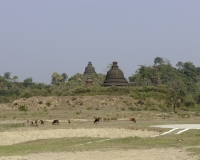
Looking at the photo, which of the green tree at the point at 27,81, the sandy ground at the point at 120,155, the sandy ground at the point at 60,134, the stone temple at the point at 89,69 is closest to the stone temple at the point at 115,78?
the stone temple at the point at 89,69

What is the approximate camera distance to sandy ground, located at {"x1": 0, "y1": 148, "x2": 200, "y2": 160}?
1541 centimetres

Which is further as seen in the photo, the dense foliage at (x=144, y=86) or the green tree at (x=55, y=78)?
the green tree at (x=55, y=78)

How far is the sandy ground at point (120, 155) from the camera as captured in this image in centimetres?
1541

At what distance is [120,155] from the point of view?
16.0m

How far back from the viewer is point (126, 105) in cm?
6028

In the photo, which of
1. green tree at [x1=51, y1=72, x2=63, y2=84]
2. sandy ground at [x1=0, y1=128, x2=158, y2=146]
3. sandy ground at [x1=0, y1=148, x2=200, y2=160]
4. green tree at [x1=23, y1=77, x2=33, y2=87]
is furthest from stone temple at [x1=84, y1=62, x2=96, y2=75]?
sandy ground at [x1=0, y1=148, x2=200, y2=160]

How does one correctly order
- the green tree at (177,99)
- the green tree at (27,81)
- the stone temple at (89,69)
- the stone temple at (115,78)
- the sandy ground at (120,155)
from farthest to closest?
the green tree at (27,81)
the stone temple at (89,69)
the stone temple at (115,78)
the green tree at (177,99)
the sandy ground at (120,155)

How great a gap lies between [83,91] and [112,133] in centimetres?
4088

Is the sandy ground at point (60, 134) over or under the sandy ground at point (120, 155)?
over

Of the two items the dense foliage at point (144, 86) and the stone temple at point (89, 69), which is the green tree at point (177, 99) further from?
the stone temple at point (89, 69)

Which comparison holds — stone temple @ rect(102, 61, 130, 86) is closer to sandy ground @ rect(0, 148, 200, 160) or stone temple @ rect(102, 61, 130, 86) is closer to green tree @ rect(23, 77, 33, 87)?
green tree @ rect(23, 77, 33, 87)

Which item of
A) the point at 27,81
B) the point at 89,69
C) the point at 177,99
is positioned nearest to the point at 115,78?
the point at 177,99

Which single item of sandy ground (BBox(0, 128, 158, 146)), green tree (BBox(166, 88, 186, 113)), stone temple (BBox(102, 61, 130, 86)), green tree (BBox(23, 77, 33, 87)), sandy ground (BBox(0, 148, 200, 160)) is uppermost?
green tree (BBox(23, 77, 33, 87))

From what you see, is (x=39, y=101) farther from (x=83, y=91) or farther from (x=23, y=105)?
(x=83, y=91)
